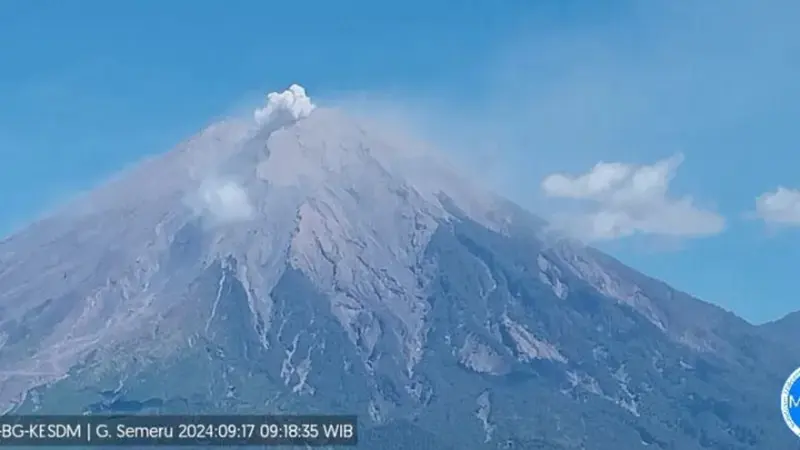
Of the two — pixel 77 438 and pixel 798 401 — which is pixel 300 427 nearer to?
pixel 77 438

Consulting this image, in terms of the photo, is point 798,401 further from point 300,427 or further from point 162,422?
point 162,422

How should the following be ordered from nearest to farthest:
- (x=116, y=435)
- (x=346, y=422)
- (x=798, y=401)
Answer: (x=798, y=401) → (x=346, y=422) → (x=116, y=435)

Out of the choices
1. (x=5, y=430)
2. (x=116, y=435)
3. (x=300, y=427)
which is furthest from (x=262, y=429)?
(x=5, y=430)

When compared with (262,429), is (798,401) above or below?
below

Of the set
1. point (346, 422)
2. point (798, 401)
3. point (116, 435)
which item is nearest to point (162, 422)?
point (116, 435)

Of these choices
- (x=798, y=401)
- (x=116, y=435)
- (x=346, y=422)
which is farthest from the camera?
(x=116, y=435)

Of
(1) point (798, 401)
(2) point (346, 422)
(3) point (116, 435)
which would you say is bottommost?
(1) point (798, 401)

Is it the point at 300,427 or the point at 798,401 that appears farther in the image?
the point at 300,427
